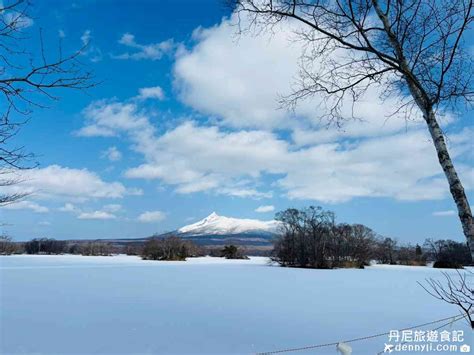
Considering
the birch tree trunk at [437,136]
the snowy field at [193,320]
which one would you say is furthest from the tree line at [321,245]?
the birch tree trunk at [437,136]

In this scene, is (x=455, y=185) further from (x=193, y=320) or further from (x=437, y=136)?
(x=193, y=320)

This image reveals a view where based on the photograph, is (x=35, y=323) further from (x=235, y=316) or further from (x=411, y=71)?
(x=411, y=71)

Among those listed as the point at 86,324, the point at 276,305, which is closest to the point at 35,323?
the point at 86,324

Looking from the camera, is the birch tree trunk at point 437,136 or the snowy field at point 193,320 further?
the snowy field at point 193,320

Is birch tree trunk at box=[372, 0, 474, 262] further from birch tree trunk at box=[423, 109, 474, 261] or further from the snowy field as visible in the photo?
the snowy field

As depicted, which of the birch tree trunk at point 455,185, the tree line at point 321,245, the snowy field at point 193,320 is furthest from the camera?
the tree line at point 321,245

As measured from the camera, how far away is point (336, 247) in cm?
4653

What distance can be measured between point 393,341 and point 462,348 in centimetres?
108

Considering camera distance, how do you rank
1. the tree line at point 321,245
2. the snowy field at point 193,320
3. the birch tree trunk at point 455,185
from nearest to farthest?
the birch tree trunk at point 455,185, the snowy field at point 193,320, the tree line at point 321,245

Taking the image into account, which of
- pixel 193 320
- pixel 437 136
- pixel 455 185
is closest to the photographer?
pixel 455 185

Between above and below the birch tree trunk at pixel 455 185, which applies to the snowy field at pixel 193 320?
below

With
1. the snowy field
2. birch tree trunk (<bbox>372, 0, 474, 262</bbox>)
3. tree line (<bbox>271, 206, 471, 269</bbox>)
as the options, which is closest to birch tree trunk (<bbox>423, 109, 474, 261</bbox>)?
birch tree trunk (<bbox>372, 0, 474, 262</bbox>)

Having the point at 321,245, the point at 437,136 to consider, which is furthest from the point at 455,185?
the point at 321,245

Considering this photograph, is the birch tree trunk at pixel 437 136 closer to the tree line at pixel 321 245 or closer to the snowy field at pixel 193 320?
the snowy field at pixel 193 320
